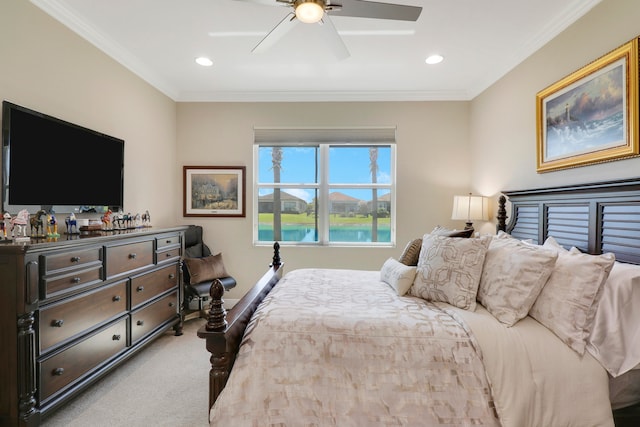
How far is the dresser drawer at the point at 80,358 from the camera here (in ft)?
5.61

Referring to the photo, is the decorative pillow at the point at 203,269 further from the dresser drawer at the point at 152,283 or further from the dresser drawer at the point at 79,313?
the dresser drawer at the point at 79,313

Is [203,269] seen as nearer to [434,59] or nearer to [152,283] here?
[152,283]

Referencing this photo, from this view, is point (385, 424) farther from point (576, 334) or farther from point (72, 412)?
point (72, 412)

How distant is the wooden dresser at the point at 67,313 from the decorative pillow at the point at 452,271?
2069mm

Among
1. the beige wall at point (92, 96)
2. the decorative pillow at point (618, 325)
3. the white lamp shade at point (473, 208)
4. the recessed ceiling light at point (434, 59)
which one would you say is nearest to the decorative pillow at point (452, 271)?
the decorative pillow at point (618, 325)

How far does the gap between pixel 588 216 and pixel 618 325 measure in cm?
85

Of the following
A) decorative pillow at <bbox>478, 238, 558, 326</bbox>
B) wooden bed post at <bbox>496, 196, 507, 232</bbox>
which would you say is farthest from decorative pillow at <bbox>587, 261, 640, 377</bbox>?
wooden bed post at <bbox>496, 196, 507, 232</bbox>

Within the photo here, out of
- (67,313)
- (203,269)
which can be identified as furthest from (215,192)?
(67,313)

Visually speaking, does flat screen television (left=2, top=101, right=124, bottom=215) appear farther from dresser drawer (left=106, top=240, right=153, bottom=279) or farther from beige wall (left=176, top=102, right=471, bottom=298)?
beige wall (left=176, top=102, right=471, bottom=298)

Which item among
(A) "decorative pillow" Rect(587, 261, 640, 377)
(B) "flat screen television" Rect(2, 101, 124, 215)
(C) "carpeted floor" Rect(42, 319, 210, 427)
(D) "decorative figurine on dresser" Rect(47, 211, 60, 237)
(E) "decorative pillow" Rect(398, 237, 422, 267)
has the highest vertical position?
(B) "flat screen television" Rect(2, 101, 124, 215)

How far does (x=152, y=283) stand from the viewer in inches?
106

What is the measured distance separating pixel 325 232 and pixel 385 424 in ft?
9.30

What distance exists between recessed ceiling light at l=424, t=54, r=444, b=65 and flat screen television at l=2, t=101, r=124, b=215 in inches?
119

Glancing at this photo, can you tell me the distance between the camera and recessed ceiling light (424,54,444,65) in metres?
2.97
